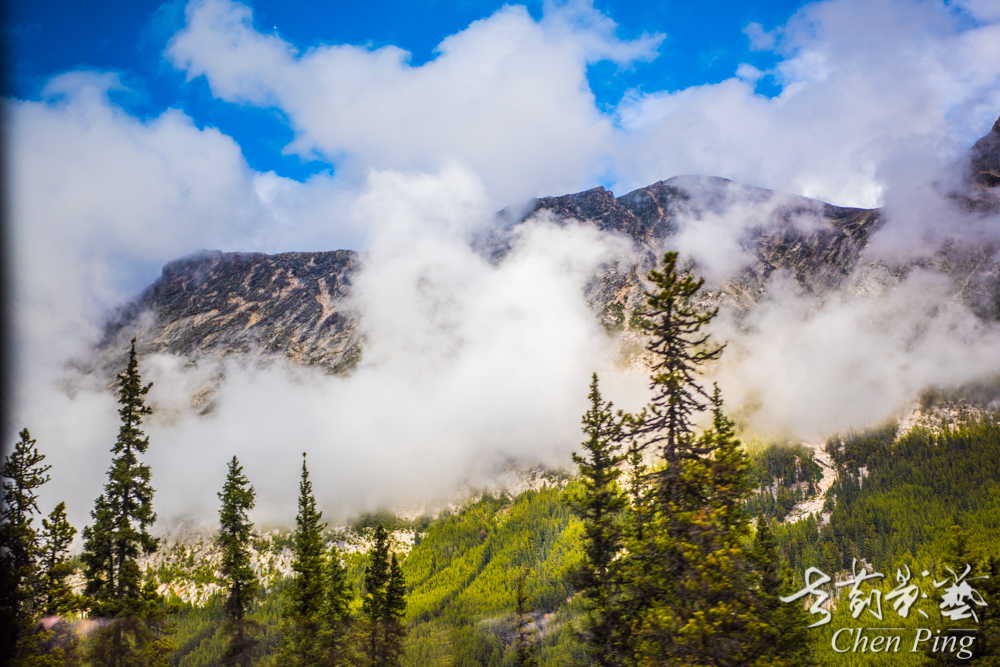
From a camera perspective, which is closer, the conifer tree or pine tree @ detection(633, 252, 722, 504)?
pine tree @ detection(633, 252, 722, 504)

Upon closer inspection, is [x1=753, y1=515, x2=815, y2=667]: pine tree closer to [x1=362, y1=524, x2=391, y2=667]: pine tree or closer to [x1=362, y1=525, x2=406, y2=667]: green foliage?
[x1=362, y1=525, x2=406, y2=667]: green foliage

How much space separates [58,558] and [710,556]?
24.1m

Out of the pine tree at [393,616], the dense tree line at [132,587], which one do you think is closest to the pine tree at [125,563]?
the dense tree line at [132,587]

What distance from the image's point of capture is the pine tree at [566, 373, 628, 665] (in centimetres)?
1919

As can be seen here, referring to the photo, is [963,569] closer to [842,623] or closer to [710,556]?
[710,556]

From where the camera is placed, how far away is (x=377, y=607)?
3706cm

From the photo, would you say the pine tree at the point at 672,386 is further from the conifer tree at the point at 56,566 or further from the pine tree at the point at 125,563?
the pine tree at the point at 125,563

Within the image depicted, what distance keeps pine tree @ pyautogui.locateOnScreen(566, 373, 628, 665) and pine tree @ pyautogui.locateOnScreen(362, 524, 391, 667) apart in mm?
18752

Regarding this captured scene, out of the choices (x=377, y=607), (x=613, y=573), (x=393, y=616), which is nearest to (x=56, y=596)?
(x=613, y=573)

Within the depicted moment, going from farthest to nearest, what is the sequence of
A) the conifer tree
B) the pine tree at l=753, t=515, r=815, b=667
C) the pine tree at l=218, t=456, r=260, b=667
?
the pine tree at l=218, t=456, r=260, b=667
the conifer tree
the pine tree at l=753, t=515, r=815, b=667

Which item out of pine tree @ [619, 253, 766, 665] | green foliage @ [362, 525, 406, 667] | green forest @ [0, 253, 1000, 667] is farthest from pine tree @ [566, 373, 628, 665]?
green foliage @ [362, 525, 406, 667]

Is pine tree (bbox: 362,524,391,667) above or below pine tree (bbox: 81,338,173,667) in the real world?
below

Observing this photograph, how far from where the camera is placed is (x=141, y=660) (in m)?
23.9

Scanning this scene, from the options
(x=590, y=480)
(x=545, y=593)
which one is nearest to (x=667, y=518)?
(x=590, y=480)
